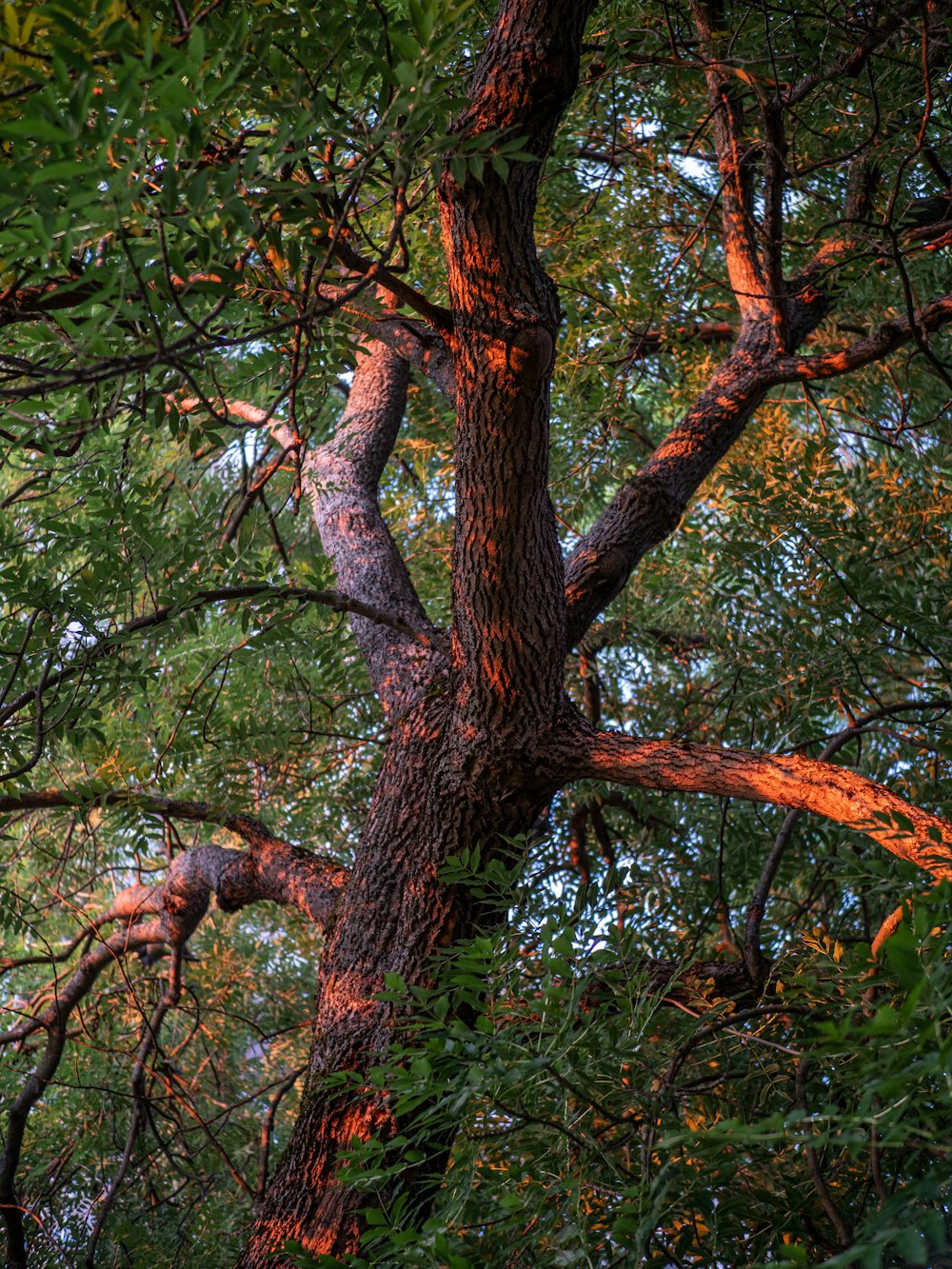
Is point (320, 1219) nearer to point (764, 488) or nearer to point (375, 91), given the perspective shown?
point (764, 488)

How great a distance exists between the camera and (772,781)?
1.80m

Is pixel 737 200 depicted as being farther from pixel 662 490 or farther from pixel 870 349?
pixel 662 490

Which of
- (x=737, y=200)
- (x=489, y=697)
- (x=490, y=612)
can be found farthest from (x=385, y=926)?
(x=737, y=200)

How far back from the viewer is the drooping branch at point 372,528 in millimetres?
2562

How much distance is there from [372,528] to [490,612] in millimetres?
1128

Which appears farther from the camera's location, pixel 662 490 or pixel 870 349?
pixel 662 490

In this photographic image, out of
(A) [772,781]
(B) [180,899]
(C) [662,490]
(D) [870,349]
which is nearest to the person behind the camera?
(A) [772,781]

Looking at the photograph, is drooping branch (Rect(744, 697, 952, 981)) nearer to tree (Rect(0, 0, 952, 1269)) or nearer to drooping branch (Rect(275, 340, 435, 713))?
tree (Rect(0, 0, 952, 1269))

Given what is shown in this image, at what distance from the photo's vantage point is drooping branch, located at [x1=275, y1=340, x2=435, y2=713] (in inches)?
101

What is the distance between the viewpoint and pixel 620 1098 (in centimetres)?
141

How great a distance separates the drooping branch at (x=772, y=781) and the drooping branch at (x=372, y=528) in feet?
1.70

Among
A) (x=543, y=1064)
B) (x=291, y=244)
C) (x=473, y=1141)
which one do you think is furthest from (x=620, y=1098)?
(x=291, y=244)

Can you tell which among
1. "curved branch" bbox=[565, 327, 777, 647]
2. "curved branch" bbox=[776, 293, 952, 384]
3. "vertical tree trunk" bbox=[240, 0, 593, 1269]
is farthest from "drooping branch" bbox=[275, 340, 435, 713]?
"curved branch" bbox=[776, 293, 952, 384]

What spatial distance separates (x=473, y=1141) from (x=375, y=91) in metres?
2.50
